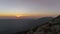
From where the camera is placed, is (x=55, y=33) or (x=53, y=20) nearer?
(x=55, y=33)

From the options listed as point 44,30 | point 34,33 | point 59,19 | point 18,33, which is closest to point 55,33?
point 44,30

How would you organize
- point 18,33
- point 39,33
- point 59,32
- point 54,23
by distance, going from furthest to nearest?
point 18,33 → point 54,23 → point 39,33 → point 59,32

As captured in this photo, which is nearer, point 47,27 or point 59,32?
point 59,32

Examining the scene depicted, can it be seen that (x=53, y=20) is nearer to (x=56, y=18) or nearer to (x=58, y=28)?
(x=56, y=18)

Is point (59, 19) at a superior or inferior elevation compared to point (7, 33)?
superior

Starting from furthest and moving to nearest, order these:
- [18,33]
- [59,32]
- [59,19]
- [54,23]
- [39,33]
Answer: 1. [18,33]
2. [59,19]
3. [54,23]
4. [39,33]
5. [59,32]

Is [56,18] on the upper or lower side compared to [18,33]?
upper

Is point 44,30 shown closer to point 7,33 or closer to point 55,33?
point 55,33

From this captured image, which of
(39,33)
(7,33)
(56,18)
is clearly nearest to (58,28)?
(39,33)

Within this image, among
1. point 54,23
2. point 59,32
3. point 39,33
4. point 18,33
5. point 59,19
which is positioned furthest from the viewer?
point 18,33
